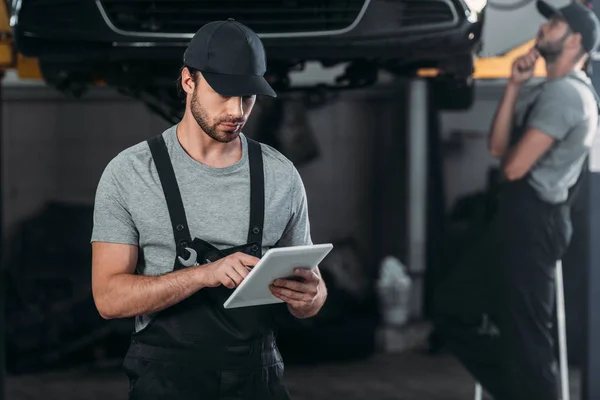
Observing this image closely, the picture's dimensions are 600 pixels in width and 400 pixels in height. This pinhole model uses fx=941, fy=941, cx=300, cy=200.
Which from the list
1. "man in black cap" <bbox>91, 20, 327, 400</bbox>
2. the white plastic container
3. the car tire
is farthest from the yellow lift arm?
the white plastic container

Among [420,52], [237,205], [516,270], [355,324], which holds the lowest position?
[355,324]

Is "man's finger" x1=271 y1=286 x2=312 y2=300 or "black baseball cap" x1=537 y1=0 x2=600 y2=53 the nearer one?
"man's finger" x1=271 y1=286 x2=312 y2=300

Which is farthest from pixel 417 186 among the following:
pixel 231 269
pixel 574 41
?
pixel 231 269

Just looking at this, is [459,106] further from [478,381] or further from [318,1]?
[318,1]

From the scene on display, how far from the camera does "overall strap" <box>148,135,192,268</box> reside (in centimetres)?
196

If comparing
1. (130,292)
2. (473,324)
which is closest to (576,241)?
(473,324)

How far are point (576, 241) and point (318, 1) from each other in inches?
51.7

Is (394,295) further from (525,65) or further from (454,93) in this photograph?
(525,65)

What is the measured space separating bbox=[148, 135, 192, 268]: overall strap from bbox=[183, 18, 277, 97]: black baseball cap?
205 millimetres

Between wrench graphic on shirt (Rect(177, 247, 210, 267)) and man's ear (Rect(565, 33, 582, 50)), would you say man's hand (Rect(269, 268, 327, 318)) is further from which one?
man's ear (Rect(565, 33, 582, 50))

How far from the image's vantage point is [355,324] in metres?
5.41

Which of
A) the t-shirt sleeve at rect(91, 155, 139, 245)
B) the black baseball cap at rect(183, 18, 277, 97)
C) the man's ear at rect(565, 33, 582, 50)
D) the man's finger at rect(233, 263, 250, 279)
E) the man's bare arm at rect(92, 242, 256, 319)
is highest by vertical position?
the black baseball cap at rect(183, 18, 277, 97)

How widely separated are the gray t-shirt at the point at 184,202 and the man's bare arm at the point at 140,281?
35 millimetres

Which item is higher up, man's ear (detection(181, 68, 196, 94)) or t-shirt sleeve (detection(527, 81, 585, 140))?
man's ear (detection(181, 68, 196, 94))
